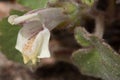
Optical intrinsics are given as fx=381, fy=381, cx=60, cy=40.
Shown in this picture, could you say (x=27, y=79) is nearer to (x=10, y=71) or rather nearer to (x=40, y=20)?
(x=10, y=71)

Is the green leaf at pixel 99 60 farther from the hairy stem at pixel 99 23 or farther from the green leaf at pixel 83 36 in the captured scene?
the hairy stem at pixel 99 23

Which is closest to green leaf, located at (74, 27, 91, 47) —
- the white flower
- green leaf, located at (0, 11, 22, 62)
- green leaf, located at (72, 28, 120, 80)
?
green leaf, located at (72, 28, 120, 80)

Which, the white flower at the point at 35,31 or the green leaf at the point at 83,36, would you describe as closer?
the white flower at the point at 35,31

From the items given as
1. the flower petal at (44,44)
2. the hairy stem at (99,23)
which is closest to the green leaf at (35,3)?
the flower petal at (44,44)

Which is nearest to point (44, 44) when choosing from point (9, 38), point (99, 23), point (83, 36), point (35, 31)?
point (35, 31)

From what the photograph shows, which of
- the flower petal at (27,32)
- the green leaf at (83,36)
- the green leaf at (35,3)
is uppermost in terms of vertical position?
the green leaf at (35,3)

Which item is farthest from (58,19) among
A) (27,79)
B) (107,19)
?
(27,79)

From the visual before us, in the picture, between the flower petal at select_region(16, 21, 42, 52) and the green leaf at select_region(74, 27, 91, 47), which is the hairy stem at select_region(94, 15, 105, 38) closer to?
the green leaf at select_region(74, 27, 91, 47)
